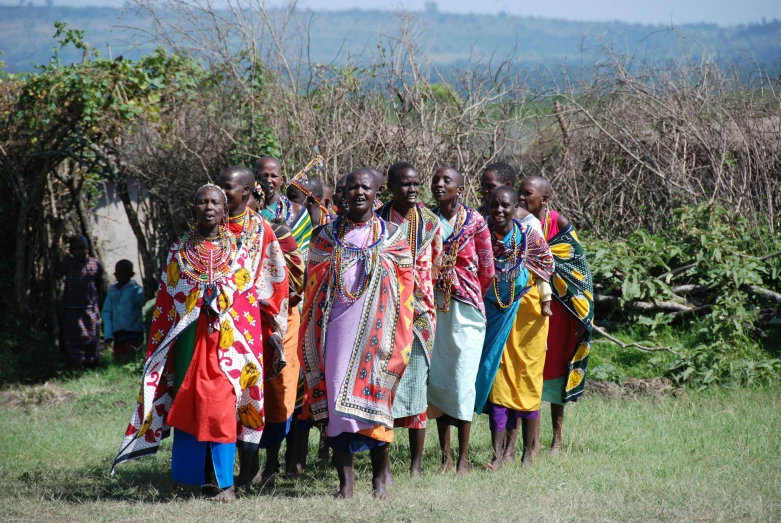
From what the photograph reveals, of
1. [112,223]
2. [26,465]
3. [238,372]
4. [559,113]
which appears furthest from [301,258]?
[112,223]

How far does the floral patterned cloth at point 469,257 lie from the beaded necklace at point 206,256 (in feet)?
4.81

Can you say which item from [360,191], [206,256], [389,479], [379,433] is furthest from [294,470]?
[360,191]

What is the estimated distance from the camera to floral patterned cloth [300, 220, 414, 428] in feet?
17.6

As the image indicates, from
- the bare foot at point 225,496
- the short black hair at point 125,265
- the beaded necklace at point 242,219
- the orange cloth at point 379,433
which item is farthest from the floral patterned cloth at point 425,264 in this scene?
the short black hair at point 125,265

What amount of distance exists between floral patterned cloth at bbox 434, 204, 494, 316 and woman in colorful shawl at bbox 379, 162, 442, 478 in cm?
15

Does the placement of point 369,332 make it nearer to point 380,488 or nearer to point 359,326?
point 359,326

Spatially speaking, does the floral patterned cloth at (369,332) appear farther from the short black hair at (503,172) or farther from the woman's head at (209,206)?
the short black hair at (503,172)

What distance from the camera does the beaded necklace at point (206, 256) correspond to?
18.1ft

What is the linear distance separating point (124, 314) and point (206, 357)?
18.9 feet

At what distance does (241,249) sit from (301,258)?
0.64 metres

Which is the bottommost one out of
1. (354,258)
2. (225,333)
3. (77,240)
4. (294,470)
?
(294,470)

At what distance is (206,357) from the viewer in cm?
543

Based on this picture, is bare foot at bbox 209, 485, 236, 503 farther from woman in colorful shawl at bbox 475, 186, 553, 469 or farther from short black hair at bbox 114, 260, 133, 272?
short black hair at bbox 114, 260, 133, 272

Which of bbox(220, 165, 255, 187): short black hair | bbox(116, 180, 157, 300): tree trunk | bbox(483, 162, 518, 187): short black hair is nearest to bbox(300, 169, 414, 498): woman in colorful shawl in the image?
bbox(220, 165, 255, 187): short black hair
